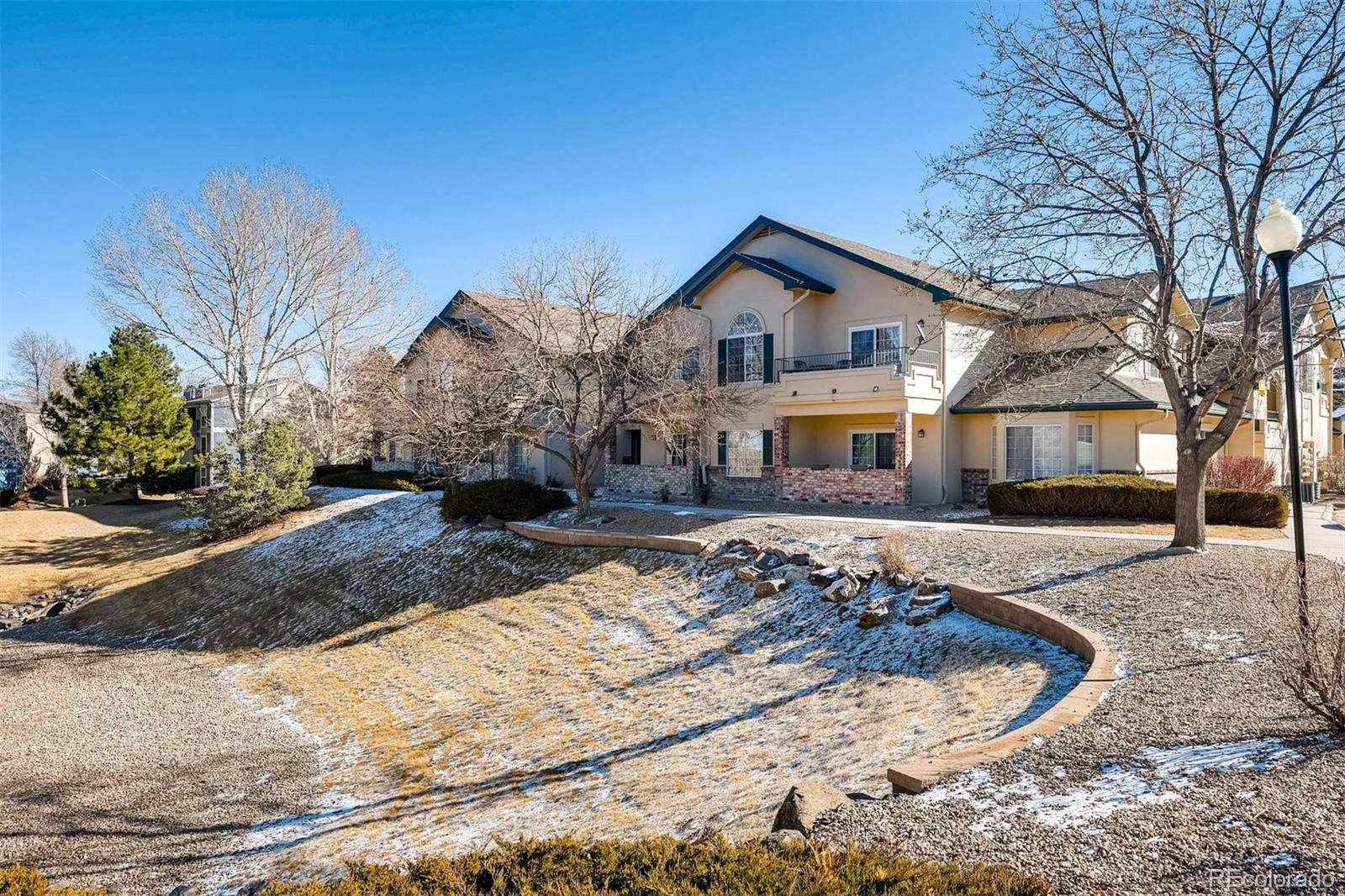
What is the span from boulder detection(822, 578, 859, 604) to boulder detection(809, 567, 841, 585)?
236mm

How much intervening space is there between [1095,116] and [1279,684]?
9.10m

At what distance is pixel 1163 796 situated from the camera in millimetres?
4605

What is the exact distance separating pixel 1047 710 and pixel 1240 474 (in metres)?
17.9

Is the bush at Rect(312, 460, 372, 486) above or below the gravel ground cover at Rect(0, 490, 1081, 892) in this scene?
above

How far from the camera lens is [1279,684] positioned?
21.3 feet

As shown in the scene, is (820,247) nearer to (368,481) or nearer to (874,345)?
(874,345)

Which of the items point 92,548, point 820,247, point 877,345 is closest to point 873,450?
point 877,345

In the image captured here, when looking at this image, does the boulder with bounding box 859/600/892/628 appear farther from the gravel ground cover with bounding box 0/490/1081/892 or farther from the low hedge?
the low hedge

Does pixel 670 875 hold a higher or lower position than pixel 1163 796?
lower

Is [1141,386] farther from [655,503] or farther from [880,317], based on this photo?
[655,503]

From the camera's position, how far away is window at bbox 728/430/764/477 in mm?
24469

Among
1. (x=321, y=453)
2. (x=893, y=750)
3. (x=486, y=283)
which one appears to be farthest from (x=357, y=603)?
(x=321, y=453)

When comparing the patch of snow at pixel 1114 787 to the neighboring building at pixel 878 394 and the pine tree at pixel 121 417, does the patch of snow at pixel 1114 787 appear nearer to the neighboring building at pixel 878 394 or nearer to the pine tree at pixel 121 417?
the neighboring building at pixel 878 394

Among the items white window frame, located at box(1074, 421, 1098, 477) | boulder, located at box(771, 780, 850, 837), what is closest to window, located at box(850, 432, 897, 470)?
white window frame, located at box(1074, 421, 1098, 477)
